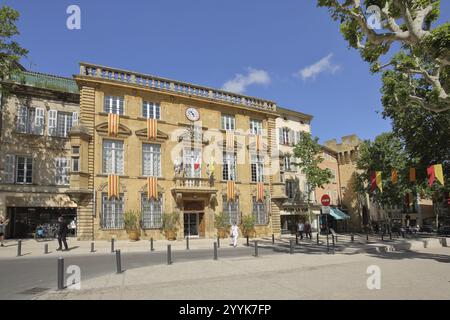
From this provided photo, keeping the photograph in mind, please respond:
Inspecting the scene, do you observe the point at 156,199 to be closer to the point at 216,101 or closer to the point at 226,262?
the point at 216,101

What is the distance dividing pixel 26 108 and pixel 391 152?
32.2 meters

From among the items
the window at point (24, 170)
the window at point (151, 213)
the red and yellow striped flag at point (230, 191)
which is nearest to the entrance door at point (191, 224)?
the window at point (151, 213)

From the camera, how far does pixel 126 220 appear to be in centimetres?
2309

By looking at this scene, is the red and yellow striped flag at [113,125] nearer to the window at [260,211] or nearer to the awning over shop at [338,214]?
the window at [260,211]

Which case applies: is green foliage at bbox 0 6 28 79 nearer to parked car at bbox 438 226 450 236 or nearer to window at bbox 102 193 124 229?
window at bbox 102 193 124 229

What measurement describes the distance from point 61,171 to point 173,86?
35.3ft

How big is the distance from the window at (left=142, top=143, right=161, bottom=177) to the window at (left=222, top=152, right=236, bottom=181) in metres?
5.19

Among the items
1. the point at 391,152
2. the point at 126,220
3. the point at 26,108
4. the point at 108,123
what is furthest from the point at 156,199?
the point at 391,152

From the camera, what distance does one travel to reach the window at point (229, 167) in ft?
91.8

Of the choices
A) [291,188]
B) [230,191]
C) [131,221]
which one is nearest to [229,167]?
[230,191]

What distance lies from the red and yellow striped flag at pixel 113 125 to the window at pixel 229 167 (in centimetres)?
839

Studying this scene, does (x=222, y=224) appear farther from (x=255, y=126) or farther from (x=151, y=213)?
(x=255, y=126)

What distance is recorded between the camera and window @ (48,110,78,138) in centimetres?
2784

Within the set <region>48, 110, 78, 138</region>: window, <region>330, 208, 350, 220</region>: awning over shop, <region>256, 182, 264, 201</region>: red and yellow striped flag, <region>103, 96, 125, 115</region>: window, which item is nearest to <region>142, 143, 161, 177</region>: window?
<region>103, 96, 125, 115</region>: window
